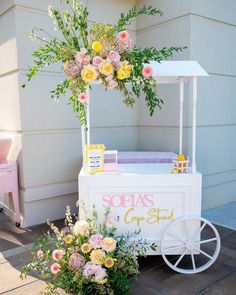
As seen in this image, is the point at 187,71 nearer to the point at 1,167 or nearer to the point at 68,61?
the point at 68,61

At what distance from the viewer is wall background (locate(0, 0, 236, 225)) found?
11.3 feet

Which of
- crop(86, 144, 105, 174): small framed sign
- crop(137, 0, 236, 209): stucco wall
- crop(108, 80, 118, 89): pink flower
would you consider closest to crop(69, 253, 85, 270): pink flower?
crop(86, 144, 105, 174): small framed sign

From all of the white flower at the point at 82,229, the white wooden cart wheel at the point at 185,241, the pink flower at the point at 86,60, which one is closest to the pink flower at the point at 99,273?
the white flower at the point at 82,229

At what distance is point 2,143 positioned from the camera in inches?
139

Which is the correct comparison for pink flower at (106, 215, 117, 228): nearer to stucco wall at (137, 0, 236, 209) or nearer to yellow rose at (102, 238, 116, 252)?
yellow rose at (102, 238, 116, 252)

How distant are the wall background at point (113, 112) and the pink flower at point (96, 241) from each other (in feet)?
5.30

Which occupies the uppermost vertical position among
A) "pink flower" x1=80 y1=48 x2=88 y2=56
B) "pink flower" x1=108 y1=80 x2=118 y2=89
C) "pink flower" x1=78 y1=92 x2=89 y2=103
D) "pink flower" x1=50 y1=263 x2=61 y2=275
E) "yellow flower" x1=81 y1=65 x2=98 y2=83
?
"pink flower" x1=80 y1=48 x2=88 y2=56

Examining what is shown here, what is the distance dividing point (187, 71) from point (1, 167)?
2.20m

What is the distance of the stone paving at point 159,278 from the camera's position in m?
2.29

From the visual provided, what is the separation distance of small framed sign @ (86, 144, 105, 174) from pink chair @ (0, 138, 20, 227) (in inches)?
52.5

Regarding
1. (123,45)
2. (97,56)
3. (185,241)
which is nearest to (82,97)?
(97,56)

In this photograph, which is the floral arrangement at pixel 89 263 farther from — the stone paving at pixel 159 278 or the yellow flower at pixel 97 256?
the stone paving at pixel 159 278

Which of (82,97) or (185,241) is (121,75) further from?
(185,241)

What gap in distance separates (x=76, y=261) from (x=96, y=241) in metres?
0.18
